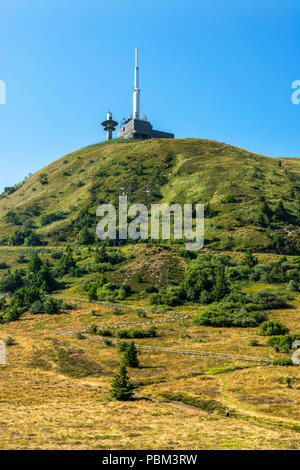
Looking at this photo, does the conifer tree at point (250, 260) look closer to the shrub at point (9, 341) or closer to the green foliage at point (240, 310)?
the green foliage at point (240, 310)

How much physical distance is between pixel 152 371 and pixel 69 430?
15792 millimetres

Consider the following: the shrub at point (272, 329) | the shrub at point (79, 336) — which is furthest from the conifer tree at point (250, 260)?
the shrub at point (79, 336)

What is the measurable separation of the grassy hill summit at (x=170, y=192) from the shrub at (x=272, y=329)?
125 feet

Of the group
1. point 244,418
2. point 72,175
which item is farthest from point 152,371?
point 72,175

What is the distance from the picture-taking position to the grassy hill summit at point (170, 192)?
94750mm

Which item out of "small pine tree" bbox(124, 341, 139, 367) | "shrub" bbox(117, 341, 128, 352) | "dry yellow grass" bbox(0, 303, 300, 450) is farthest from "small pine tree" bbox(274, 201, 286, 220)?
"small pine tree" bbox(124, 341, 139, 367)

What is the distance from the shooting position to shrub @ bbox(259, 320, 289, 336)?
46500mm

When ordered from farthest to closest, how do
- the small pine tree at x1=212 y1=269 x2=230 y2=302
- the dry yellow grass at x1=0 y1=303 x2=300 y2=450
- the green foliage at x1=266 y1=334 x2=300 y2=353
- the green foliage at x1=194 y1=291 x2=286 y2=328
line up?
1. the small pine tree at x1=212 y1=269 x2=230 y2=302
2. the green foliage at x1=194 y1=291 x2=286 y2=328
3. the green foliage at x1=266 y1=334 x2=300 y2=353
4. the dry yellow grass at x1=0 y1=303 x2=300 y2=450

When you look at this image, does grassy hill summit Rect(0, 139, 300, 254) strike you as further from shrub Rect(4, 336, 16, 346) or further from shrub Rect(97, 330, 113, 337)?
shrub Rect(4, 336, 16, 346)

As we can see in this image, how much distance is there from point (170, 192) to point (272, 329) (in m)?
81.1

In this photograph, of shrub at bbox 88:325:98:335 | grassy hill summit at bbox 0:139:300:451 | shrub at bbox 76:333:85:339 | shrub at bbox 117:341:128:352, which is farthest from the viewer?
shrub at bbox 88:325:98:335

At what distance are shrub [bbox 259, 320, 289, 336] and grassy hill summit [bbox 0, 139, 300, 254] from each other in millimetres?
38163

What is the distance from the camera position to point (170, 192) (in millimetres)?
122625

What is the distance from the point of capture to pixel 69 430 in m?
22.0
